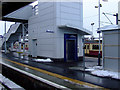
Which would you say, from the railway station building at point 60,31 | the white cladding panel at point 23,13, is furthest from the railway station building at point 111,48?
the white cladding panel at point 23,13

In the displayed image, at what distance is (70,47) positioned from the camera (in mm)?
15562

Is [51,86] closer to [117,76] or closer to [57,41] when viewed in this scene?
[117,76]

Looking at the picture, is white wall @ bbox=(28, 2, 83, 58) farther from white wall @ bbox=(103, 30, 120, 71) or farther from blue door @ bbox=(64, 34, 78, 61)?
white wall @ bbox=(103, 30, 120, 71)

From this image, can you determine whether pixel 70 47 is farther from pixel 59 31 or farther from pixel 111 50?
pixel 111 50

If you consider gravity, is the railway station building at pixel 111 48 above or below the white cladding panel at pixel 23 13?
below

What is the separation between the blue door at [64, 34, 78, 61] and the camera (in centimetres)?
1524

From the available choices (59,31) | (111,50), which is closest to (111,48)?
(111,50)

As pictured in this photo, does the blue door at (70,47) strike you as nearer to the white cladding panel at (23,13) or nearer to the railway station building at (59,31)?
the railway station building at (59,31)

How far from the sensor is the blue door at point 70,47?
50.0 ft

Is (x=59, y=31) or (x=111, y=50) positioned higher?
(x=59, y=31)

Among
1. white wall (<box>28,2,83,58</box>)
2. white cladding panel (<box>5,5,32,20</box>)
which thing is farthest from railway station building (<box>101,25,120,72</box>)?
white cladding panel (<box>5,5,32,20</box>)

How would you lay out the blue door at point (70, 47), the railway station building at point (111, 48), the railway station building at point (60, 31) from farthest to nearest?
the blue door at point (70, 47) → the railway station building at point (60, 31) → the railway station building at point (111, 48)

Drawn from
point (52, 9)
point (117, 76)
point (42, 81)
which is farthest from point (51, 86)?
point (52, 9)

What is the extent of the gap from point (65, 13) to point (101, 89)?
10901 millimetres
